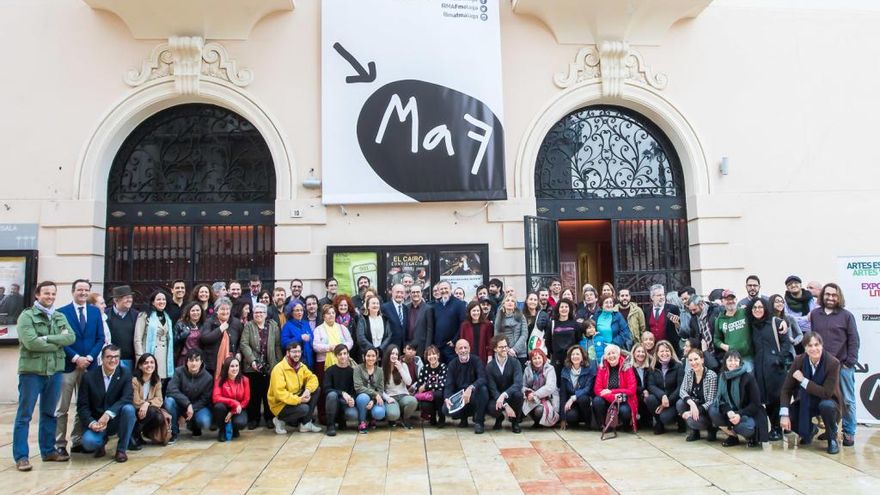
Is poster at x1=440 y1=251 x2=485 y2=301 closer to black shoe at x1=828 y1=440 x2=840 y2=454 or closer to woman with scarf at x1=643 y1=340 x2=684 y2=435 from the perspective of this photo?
woman with scarf at x1=643 y1=340 x2=684 y2=435

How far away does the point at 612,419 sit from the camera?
7.08 m

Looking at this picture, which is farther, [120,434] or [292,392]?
[292,392]

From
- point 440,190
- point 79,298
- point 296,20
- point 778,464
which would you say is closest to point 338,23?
point 296,20

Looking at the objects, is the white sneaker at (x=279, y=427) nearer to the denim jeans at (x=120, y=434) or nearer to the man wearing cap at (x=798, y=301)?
the denim jeans at (x=120, y=434)

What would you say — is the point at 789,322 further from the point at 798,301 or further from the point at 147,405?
the point at 147,405

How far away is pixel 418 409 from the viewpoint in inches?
312

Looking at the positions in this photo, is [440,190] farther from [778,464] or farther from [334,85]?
[778,464]

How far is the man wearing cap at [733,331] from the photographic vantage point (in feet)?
23.7

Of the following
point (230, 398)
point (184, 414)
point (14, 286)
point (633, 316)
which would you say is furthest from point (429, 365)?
point (14, 286)

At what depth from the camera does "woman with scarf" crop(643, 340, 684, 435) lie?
23.3 ft

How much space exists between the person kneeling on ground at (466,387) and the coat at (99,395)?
12.0 ft

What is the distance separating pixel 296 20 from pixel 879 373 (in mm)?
10112

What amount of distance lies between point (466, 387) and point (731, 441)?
3.06 metres

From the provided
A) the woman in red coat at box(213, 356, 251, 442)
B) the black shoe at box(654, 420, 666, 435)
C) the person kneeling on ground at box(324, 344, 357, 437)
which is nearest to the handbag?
the black shoe at box(654, 420, 666, 435)
